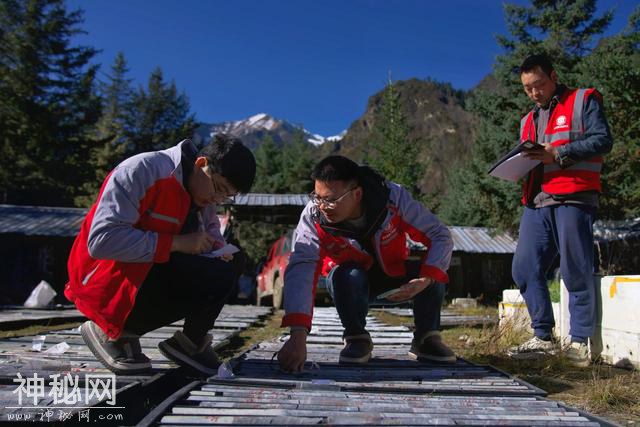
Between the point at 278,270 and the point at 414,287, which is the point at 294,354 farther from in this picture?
the point at 278,270

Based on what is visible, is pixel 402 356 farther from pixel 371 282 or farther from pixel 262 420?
pixel 262 420

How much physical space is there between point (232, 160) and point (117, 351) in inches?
43.4

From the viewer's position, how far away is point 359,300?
307 cm

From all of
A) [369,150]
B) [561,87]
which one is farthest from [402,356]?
[369,150]

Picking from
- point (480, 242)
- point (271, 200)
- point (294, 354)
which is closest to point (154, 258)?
point (294, 354)

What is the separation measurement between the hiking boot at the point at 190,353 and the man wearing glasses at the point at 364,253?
0.51m

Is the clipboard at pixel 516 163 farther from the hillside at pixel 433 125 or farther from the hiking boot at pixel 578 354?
the hillside at pixel 433 125

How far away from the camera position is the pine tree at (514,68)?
16.3 meters

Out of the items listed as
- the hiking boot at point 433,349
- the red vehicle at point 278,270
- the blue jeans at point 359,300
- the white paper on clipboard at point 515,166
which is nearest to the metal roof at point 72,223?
the red vehicle at point 278,270

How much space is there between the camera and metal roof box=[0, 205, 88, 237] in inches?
702

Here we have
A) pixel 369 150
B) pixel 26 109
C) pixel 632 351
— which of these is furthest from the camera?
pixel 369 150

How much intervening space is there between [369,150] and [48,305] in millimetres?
27815

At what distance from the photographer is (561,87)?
391 centimetres

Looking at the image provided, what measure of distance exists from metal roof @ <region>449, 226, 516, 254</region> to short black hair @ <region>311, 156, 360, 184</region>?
18947mm
